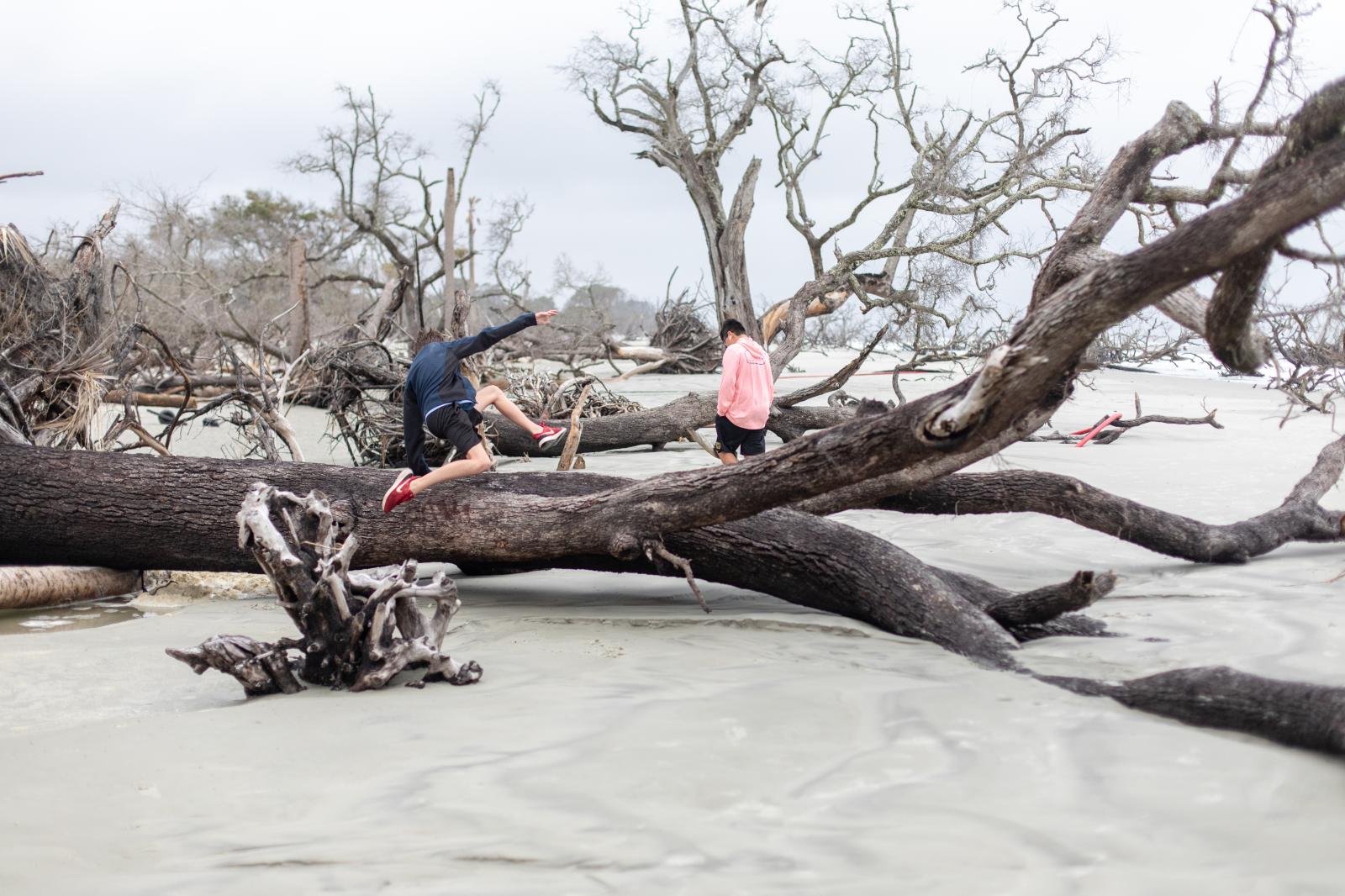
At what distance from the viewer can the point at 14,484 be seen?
20.1 ft

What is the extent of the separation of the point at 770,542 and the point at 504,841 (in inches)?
117

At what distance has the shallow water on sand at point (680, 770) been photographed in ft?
8.38

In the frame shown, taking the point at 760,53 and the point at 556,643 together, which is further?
the point at 760,53

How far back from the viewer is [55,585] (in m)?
6.09

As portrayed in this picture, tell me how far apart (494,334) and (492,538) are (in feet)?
4.10

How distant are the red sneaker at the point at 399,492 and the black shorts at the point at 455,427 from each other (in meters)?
0.35

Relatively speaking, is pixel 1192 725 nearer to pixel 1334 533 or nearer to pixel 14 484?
pixel 1334 533

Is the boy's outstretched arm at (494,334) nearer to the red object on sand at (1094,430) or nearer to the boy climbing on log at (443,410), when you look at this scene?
the boy climbing on log at (443,410)

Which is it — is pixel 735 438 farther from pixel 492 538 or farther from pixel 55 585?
pixel 55 585

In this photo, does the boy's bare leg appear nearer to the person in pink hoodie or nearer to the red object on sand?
the person in pink hoodie

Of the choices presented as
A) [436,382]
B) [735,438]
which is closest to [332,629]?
[436,382]

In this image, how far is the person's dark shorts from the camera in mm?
8891

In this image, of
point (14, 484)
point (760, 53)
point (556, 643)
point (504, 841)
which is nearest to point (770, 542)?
point (556, 643)

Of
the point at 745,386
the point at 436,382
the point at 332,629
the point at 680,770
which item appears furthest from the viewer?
the point at 745,386
